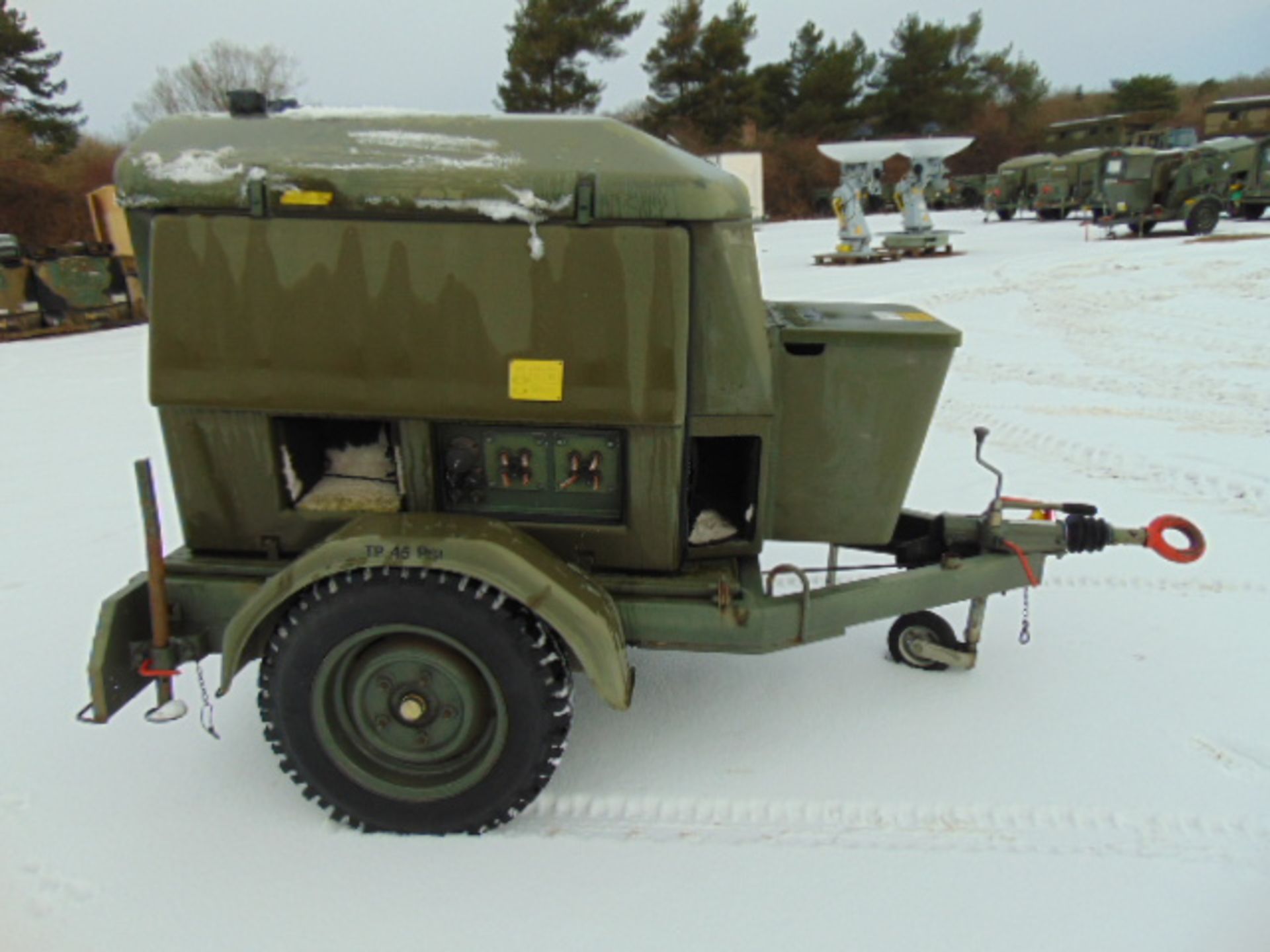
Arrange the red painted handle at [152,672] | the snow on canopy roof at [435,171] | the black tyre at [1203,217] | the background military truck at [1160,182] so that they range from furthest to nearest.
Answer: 1. the background military truck at [1160,182]
2. the black tyre at [1203,217]
3. the red painted handle at [152,672]
4. the snow on canopy roof at [435,171]

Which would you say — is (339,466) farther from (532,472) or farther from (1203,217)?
(1203,217)

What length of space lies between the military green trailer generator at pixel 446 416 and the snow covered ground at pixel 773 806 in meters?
0.27

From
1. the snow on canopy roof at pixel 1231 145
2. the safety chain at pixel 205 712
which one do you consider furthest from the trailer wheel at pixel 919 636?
the snow on canopy roof at pixel 1231 145

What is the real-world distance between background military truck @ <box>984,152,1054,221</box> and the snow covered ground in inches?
950

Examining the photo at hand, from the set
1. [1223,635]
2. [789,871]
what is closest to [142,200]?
[789,871]

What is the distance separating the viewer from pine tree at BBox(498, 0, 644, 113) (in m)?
34.1

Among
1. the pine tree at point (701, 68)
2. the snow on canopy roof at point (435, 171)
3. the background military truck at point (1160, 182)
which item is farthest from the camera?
the pine tree at point (701, 68)

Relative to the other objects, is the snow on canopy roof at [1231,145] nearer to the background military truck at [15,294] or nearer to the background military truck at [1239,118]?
the background military truck at [1239,118]

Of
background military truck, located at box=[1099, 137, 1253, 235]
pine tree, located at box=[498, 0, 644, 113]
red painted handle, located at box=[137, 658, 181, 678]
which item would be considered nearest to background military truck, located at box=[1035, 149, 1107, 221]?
background military truck, located at box=[1099, 137, 1253, 235]

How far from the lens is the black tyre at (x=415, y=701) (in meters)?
2.48

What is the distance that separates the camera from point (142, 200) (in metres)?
2.50

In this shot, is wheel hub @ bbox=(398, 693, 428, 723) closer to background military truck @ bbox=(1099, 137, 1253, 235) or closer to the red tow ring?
the red tow ring

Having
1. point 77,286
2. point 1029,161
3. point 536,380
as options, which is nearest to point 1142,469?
point 536,380

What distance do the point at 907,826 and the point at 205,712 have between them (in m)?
2.30
